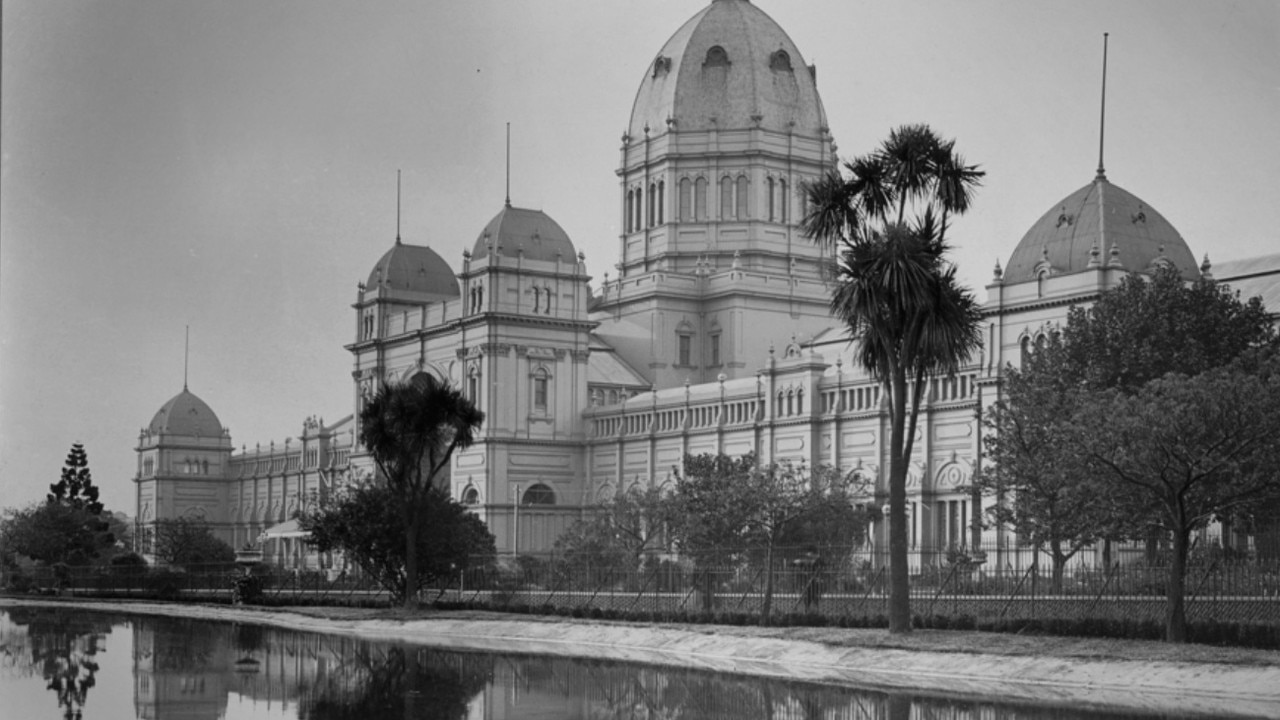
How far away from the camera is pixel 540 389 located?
108 meters

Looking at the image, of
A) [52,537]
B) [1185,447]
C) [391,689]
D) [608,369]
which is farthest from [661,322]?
[391,689]

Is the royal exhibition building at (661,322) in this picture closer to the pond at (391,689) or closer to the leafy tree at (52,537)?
the leafy tree at (52,537)

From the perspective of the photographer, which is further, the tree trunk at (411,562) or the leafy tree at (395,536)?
the leafy tree at (395,536)

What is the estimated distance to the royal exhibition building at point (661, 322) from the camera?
9950 centimetres

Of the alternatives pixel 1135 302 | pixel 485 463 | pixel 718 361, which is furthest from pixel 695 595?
pixel 718 361

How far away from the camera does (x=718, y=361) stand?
11706 cm

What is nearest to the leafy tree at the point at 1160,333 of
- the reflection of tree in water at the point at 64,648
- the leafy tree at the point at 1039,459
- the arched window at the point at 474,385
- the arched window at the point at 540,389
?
the leafy tree at the point at 1039,459

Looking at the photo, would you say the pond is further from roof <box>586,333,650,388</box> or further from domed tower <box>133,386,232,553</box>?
domed tower <box>133,386,232,553</box>

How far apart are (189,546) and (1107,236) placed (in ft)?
212

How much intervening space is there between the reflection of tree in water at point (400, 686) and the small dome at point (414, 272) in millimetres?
74645

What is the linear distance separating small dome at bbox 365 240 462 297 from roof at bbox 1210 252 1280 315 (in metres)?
55.4

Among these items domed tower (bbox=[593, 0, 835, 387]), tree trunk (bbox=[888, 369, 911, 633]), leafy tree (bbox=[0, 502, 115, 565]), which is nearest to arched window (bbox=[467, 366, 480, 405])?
domed tower (bbox=[593, 0, 835, 387])

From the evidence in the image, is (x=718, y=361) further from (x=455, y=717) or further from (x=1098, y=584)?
(x=455, y=717)

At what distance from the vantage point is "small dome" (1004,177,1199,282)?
241 feet
